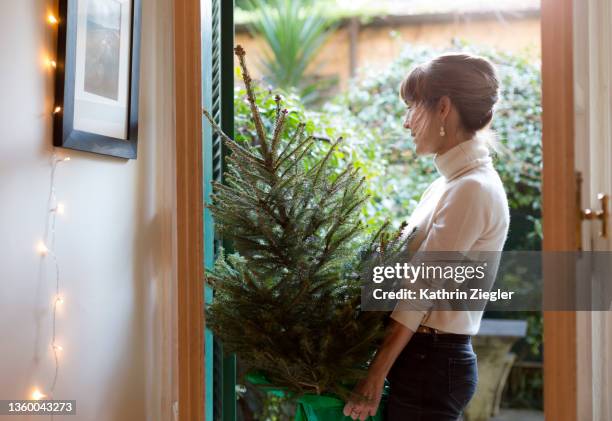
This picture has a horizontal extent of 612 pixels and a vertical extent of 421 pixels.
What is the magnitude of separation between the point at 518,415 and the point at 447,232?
2.78 metres

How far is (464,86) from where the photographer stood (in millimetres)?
1765

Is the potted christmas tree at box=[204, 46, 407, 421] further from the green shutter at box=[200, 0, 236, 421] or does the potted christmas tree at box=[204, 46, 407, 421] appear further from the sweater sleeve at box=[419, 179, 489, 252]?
the green shutter at box=[200, 0, 236, 421]

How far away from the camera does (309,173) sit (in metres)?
1.77

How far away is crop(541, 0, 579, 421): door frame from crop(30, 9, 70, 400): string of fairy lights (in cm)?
121

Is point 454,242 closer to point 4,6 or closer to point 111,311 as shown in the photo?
point 111,311

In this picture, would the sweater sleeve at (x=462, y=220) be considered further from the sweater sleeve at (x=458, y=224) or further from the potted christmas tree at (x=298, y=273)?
the potted christmas tree at (x=298, y=273)

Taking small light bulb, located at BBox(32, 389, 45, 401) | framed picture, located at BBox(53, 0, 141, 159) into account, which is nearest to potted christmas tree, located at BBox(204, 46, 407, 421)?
framed picture, located at BBox(53, 0, 141, 159)

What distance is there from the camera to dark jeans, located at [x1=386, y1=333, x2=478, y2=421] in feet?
5.50

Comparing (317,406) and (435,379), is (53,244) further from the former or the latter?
(435,379)

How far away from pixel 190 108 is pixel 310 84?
2387 millimetres

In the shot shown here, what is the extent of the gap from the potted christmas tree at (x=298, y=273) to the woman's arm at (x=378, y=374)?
0.03m

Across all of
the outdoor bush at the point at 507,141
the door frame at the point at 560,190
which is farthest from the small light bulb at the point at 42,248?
the outdoor bush at the point at 507,141

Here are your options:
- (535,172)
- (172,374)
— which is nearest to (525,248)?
(535,172)

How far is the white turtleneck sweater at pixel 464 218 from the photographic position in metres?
1.66
